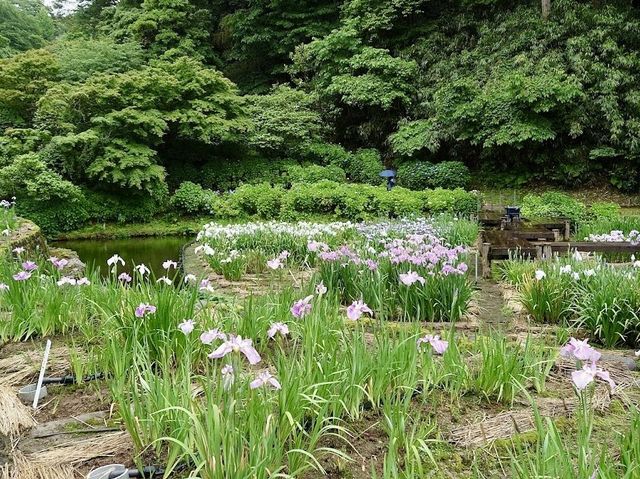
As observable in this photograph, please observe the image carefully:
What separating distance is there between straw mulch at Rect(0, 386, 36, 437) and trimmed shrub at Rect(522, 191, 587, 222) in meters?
9.42

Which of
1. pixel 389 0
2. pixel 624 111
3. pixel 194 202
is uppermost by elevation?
pixel 389 0

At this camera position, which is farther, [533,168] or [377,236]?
[533,168]

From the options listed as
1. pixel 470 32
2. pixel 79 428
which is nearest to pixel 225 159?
pixel 470 32

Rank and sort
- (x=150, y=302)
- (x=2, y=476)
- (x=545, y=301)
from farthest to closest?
(x=545, y=301) < (x=150, y=302) < (x=2, y=476)

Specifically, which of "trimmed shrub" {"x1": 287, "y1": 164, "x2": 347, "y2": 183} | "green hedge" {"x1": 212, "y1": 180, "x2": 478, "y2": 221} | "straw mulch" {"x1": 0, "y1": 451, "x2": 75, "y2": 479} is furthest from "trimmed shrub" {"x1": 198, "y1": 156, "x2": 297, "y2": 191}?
"straw mulch" {"x1": 0, "y1": 451, "x2": 75, "y2": 479}

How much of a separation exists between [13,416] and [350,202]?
9632 millimetres

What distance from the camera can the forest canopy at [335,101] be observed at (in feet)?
43.2

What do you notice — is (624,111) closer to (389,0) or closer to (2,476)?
(389,0)

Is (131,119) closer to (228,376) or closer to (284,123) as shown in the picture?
(284,123)

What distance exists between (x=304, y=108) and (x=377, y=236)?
1141 cm

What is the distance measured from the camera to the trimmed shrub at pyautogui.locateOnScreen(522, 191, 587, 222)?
33.1 ft

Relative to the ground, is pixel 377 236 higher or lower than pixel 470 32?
lower

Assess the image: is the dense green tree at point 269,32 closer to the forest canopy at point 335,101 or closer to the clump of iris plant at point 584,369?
the forest canopy at point 335,101

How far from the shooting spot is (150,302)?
101 inches
